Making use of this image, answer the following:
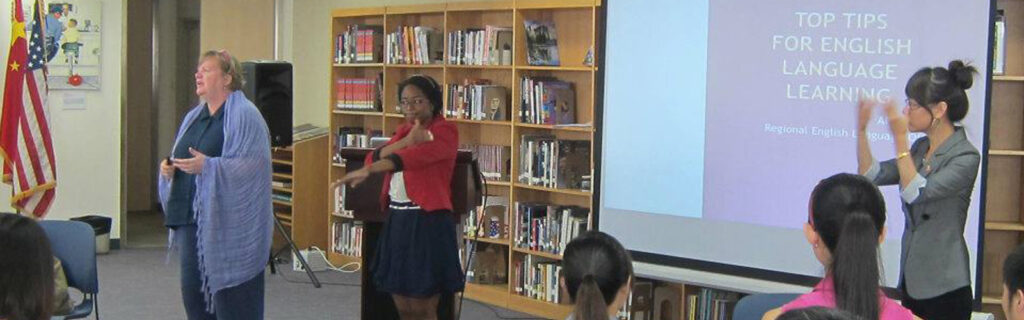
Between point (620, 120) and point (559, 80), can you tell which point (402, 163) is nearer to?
point (620, 120)

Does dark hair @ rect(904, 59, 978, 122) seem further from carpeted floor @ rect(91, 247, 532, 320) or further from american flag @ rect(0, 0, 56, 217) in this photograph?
american flag @ rect(0, 0, 56, 217)

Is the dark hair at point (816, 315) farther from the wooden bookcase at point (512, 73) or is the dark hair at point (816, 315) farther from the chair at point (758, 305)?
the wooden bookcase at point (512, 73)

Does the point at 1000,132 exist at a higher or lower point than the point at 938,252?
higher

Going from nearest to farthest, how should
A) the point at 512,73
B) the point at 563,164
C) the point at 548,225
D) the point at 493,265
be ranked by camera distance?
the point at 563,164, the point at 548,225, the point at 512,73, the point at 493,265

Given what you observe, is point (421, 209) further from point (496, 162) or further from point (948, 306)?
point (496, 162)

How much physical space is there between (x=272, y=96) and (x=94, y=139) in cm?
236

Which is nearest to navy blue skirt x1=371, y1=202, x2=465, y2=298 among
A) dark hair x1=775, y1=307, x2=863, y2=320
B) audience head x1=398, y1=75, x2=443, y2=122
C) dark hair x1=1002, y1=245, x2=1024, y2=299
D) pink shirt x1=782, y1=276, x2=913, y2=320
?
audience head x1=398, y1=75, x2=443, y2=122

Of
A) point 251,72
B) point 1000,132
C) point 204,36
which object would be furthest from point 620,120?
point 204,36

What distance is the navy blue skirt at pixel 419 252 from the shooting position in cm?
534

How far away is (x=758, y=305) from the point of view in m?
3.85

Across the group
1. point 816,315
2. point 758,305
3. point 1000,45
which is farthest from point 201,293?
point 816,315

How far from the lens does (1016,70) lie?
5.59 meters

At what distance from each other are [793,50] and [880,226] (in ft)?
7.09

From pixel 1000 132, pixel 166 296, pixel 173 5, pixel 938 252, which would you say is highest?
pixel 173 5
